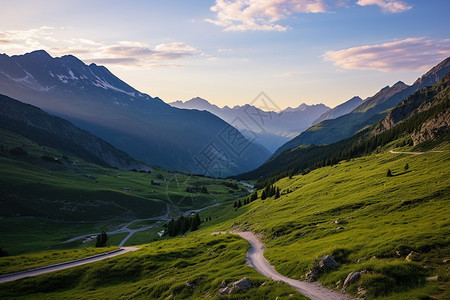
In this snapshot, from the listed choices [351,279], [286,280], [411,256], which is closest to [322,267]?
[286,280]

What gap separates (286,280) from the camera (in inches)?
1235

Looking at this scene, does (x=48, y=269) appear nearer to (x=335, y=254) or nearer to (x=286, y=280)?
(x=286, y=280)

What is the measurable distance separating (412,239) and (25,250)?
117m

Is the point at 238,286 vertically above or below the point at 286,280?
above

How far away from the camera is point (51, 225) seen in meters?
138

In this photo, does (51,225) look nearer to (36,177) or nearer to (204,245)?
(36,177)

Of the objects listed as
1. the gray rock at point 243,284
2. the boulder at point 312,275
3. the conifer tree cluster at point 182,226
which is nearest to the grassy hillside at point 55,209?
the conifer tree cluster at point 182,226

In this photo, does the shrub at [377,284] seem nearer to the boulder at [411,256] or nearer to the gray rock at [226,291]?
the boulder at [411,256]

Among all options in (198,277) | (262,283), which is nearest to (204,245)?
(198,277)

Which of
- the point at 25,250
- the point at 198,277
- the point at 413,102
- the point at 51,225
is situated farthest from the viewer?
the point at 413,102

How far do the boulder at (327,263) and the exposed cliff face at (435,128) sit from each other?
7627 cm

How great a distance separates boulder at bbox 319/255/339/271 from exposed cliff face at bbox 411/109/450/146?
7627cm

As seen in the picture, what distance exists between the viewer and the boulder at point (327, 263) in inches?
1200

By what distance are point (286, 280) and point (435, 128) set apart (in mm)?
82935
